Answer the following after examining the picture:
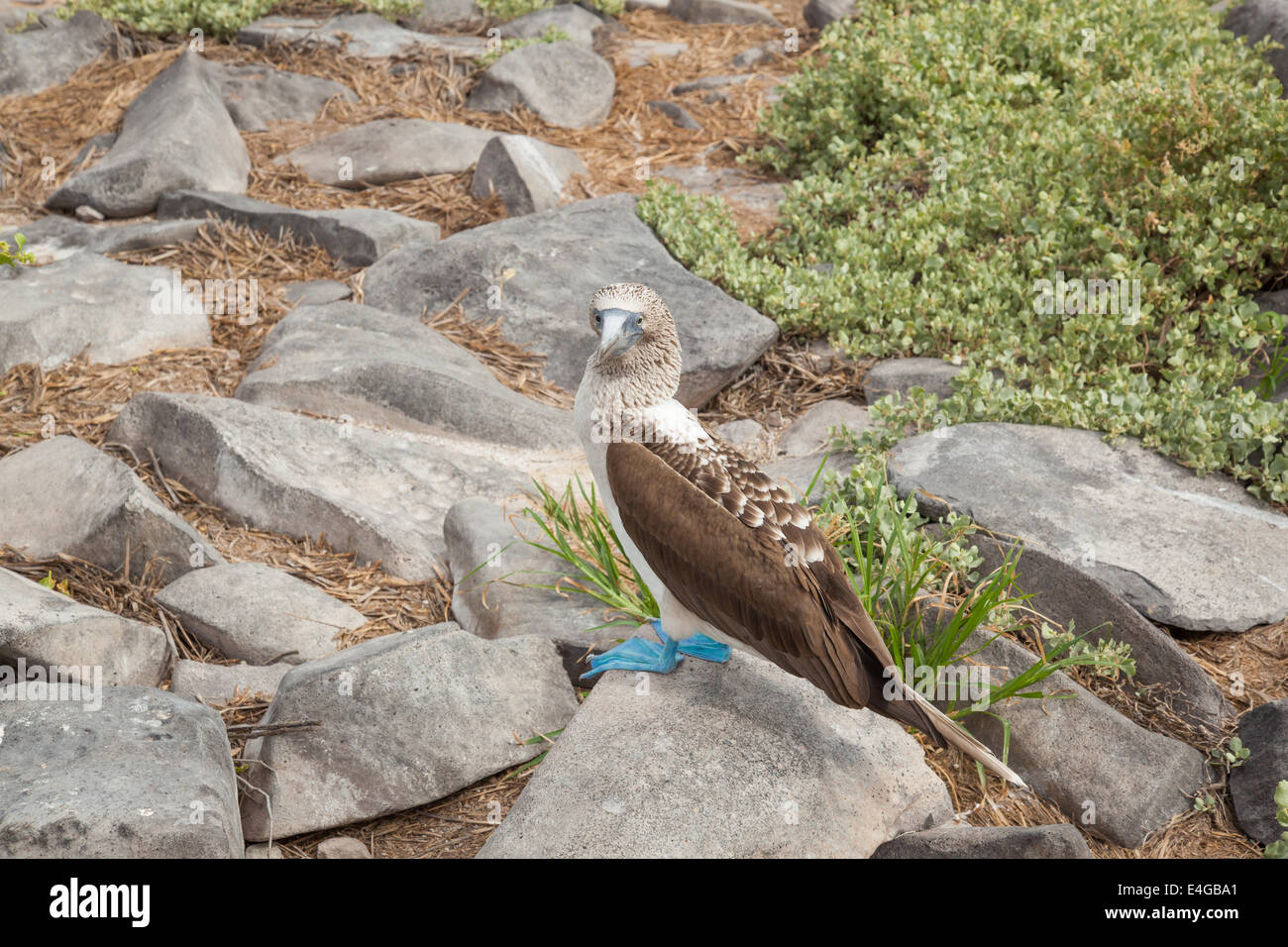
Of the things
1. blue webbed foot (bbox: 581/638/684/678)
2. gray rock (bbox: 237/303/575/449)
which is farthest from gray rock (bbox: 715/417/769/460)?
blue webbed foot (bbox: 581/638/684/678)

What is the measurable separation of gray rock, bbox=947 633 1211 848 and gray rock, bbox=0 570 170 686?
9.63 feet

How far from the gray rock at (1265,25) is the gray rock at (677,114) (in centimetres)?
408

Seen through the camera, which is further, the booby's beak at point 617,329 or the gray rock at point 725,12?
the gray rock at point 725,12

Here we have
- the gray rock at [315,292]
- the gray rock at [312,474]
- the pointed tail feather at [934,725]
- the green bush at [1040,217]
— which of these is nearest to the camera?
the pointed tail feather at [934,725]

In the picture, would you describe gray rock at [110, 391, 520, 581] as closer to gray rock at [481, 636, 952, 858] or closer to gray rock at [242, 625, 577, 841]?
gray rock at [242, 625, 577, 841]

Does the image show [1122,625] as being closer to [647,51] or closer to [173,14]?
[647,51]

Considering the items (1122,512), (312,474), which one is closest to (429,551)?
(312,474)

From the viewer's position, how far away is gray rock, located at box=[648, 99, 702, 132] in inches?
→ 361

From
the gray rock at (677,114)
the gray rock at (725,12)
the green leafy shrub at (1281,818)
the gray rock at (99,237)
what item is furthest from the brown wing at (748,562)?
the gray rock at (725,12)

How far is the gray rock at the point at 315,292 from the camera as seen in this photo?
650 centimetres

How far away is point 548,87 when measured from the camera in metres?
9.13

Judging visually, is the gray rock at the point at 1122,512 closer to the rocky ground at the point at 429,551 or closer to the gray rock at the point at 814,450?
the rocky ground at the point at 429,551

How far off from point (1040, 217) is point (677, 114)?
3.88 m

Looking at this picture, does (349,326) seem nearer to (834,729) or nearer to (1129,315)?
(834,729)
